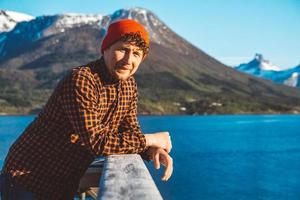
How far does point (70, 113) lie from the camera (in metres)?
3.50

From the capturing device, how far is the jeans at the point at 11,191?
367cm

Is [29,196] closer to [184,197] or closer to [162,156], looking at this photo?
[162,156]

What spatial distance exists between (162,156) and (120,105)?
1.70ft

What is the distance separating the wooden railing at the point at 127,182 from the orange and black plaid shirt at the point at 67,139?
1.17 feet

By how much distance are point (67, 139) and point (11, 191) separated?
0.55 meters

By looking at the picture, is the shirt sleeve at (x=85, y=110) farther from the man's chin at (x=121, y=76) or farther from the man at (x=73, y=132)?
the man's chin at (x=121, y=76)

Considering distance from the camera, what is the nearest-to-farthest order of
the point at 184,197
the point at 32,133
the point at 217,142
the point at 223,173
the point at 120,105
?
the point at 32,133
the point at 120,105
the point at 184,197
the point at 223,173
the point at 217,142

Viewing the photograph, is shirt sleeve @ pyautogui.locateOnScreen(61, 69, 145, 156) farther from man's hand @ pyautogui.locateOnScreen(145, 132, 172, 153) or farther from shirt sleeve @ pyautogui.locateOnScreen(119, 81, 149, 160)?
man's hand @ pyautogui.locateOnScreen(145, 132, 172, 153)

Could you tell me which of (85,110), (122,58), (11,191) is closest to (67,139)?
(85,110)

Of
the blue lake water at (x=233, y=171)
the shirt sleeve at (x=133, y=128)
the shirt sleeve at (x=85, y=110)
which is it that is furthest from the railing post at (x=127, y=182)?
the blue lake water at (x=233, y=171)

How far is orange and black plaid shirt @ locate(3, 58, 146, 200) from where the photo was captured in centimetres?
351

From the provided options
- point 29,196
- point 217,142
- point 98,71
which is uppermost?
point 98,71

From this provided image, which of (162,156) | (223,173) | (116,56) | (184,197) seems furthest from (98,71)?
(223,173)

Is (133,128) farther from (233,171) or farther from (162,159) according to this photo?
(233,171)
